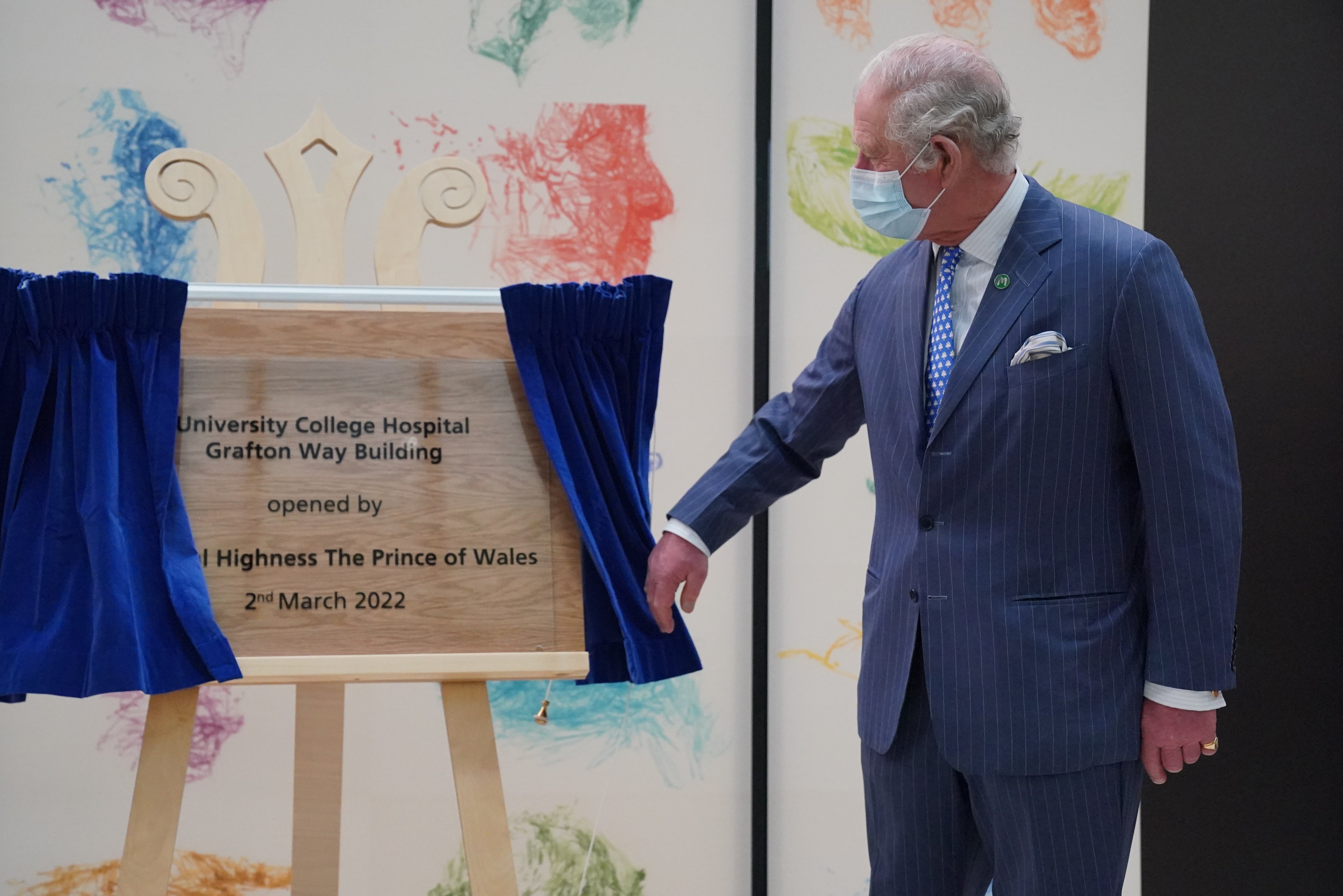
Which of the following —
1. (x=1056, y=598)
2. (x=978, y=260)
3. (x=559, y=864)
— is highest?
(x=978, y=260)

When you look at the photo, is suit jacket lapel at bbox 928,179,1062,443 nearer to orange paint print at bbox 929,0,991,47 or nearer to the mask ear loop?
the mask ear loop

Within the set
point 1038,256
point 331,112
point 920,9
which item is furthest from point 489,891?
point 920,9

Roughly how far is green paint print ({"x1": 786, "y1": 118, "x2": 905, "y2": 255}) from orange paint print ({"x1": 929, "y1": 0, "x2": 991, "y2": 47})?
0.32 metres

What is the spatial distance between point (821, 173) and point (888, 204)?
3.06 ft

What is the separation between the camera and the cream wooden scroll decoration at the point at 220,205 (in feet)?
4.87

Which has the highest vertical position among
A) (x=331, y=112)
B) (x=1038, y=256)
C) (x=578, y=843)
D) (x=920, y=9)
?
(x=920, y=9)

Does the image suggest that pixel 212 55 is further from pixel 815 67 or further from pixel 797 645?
pixel 797 645

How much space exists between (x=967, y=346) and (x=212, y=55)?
5.45 ft

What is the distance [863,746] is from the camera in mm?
A: 1517

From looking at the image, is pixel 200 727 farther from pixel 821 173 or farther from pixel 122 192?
pixel 821 173

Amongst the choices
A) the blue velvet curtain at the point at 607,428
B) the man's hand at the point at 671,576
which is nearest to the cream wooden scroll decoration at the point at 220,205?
the blue velvet curtain at the point at 607,428

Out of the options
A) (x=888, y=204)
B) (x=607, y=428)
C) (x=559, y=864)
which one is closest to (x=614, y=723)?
(x=559, y=864)

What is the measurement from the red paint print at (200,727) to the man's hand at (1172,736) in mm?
1690

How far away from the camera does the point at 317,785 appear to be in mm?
1643
